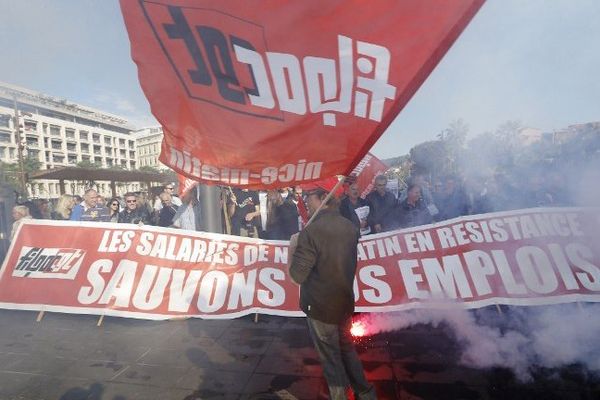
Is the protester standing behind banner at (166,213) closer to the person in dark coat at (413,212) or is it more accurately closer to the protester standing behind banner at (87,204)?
the protester standing behind banner at (87,204)

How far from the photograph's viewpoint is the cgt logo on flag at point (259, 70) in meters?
2.03

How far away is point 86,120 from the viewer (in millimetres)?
114625

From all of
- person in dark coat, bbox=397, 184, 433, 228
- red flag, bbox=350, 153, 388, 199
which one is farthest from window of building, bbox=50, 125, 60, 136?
person in dark coat, bbox=397, 184, 433, 228

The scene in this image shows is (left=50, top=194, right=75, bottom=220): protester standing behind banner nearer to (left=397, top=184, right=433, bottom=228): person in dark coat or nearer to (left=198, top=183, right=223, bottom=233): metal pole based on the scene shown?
(left=198, top=183, right=223, bottom=233): metal pole

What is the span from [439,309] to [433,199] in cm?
295

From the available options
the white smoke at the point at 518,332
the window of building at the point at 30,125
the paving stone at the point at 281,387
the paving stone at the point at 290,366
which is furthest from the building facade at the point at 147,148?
the paving stone at the point at 281,387

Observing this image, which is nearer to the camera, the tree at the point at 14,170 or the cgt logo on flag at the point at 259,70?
the cgt logo on flag at the point at 259,70

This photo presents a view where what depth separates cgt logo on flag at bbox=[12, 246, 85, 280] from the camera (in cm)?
551

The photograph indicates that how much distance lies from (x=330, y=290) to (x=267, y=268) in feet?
8.50

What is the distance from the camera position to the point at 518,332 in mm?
Answer: 4484

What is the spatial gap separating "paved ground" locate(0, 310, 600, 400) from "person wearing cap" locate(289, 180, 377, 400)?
60 centimetres

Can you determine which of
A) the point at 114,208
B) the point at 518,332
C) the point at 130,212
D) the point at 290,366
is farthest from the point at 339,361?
the point at 114,208

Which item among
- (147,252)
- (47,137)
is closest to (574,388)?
(147,252)

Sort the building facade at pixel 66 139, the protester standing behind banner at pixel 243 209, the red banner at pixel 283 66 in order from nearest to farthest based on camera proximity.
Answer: the red banner at pixel 283 66
the protester standing behind banner at pixel 243 209
the building facade at pixel 66 139
